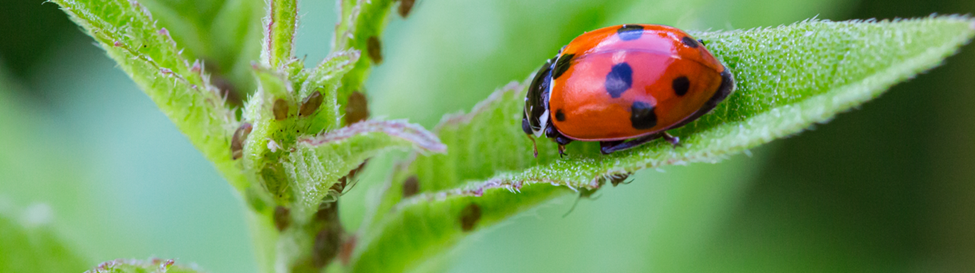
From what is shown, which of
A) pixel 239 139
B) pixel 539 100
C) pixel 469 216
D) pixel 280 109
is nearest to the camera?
pixel 280 109

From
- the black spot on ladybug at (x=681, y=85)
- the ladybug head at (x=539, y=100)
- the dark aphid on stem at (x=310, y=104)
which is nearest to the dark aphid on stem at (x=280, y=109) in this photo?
the dark aphid on stem at (x=310, y=104)

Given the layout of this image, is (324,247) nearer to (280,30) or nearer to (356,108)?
(356,108)

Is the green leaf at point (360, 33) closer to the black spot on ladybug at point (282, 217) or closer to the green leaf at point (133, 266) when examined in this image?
the black spot on ladybug at point (282, 217)

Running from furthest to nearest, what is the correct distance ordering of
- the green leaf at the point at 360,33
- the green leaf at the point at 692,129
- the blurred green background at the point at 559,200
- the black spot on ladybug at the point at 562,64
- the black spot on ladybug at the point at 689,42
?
the blurred green background at the point at 559,200 → the black spot on ladybug at the point at 562,64 → the black spot on ladybug at the point at 689,42 → the green leaf at the point at 360,33 → the green leaf at the point at 692,129

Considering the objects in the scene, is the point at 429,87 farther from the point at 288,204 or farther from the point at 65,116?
the point at 65,116

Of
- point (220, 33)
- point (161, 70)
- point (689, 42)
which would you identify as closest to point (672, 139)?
point (689, 42)

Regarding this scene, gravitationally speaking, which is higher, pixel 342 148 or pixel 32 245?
pixel 32 245

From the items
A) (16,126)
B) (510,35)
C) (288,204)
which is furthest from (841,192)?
(16,126)
